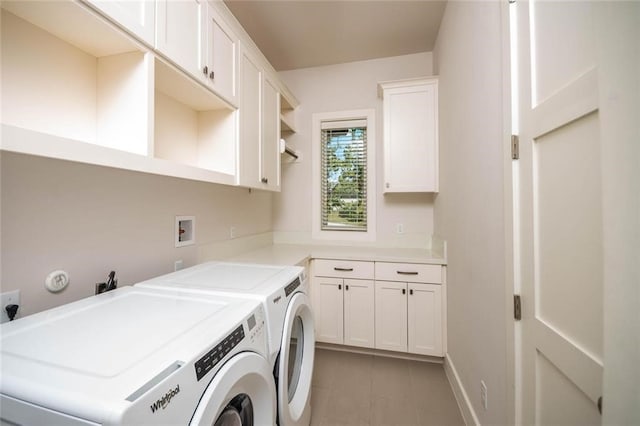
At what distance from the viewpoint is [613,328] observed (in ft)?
1.58

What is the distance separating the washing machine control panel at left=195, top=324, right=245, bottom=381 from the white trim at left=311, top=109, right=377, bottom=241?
2.01 m

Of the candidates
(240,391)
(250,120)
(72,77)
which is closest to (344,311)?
(240,391)

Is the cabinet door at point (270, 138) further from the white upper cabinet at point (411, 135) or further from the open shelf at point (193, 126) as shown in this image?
the white upper cabinet at point (411, 135)

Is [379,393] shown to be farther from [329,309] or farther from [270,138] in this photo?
[270,138]

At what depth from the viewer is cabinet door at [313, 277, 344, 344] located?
218cm

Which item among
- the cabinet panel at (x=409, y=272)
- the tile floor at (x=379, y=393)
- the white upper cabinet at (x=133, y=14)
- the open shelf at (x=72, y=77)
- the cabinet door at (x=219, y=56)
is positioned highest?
the cabinet door at (x=219, y=56)

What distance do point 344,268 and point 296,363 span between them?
96 cm

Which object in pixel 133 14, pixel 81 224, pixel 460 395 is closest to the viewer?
pixel 133 14

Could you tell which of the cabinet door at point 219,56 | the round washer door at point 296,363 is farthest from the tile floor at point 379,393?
the cabinet door at point 219,56

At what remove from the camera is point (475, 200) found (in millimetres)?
1326

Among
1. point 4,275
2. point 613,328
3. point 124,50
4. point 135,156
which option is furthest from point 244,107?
point 613,328

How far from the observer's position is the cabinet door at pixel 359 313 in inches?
83.3

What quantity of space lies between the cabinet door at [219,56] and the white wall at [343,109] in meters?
1.32

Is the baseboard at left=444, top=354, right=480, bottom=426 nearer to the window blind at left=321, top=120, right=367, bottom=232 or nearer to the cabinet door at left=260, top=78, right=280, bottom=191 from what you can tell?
the window blind at left=321, top=120, right=367, bottom=232
